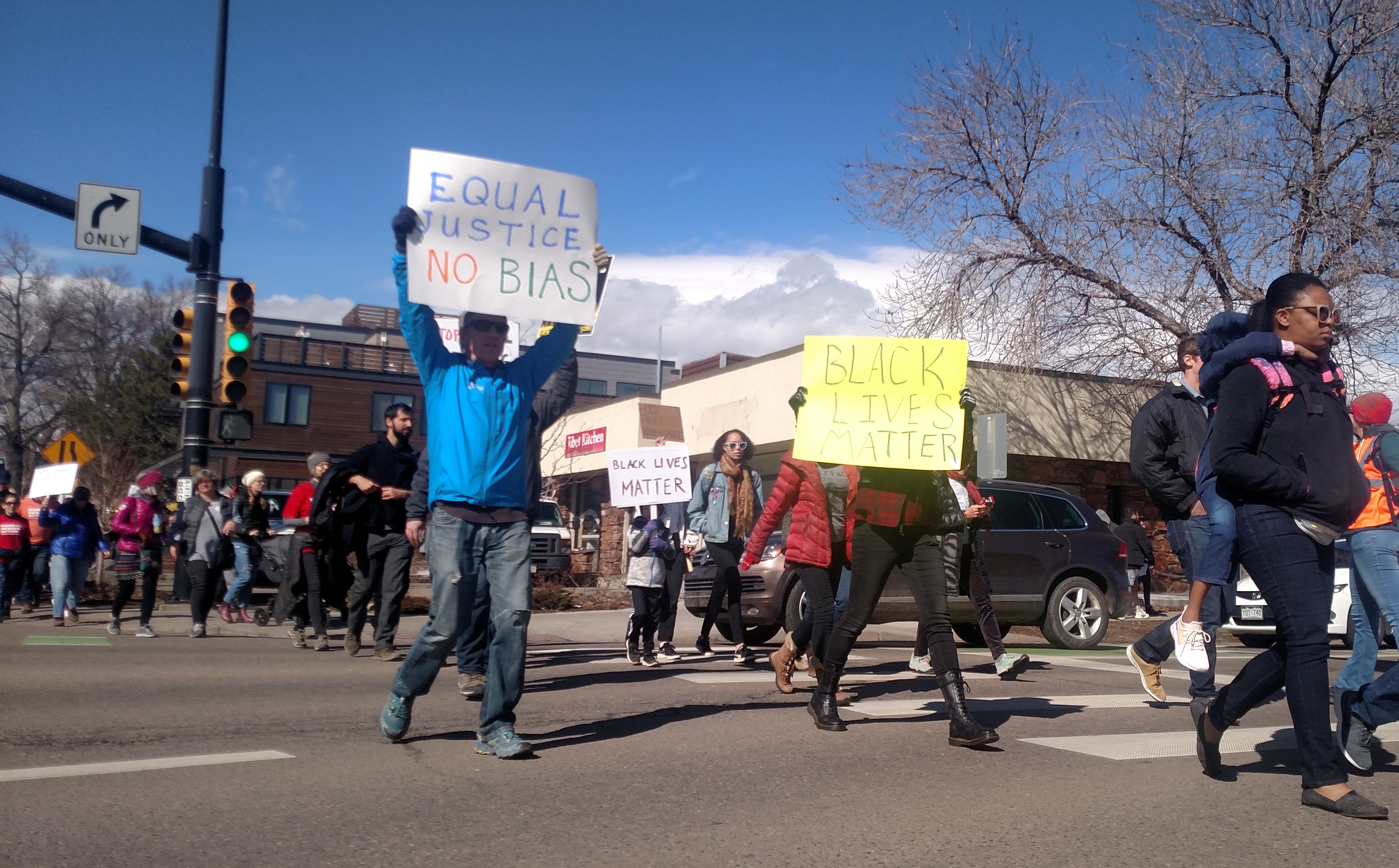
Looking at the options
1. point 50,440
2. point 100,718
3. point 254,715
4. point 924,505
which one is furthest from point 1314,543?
point 50,440

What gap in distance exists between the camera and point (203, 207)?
1281cm

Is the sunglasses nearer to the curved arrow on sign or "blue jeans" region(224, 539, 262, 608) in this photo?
"blue jeans" region(224, 539, 262, 608)

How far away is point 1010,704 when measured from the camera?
696 cm

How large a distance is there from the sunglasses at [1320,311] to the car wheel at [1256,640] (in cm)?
1005

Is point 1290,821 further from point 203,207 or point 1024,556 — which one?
point 203,207

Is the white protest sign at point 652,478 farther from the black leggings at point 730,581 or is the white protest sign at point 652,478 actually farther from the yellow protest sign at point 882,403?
the yellow protest sign at point 882,403

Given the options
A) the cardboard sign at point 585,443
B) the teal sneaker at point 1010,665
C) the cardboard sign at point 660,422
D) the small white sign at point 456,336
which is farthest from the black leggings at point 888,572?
the cardboard sign at point 585,443

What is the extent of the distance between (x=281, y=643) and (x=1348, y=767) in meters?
8.88

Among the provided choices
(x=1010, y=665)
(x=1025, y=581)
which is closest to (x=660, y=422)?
(x=1025, y=581)

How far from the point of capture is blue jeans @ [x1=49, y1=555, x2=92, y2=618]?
495 inches

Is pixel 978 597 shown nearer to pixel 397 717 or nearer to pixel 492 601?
pixel 492 601

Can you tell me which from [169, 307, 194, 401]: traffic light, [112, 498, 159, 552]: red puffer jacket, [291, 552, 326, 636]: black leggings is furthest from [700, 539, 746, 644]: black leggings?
[169, 307, 194, 401]: traffic light

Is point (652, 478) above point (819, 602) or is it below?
above

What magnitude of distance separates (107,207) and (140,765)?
9.04m
